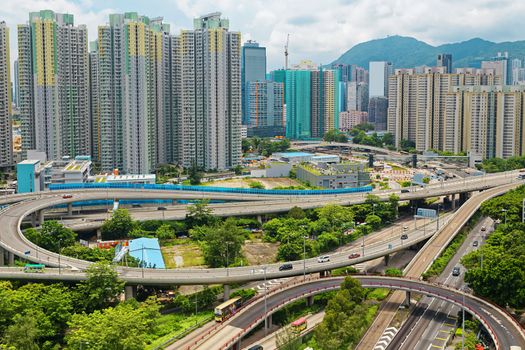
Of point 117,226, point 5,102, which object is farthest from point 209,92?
point 117,226

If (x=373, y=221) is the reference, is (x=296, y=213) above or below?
above

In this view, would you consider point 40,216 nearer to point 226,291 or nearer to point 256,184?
point 226,291

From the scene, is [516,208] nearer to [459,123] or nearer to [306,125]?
[459,123]

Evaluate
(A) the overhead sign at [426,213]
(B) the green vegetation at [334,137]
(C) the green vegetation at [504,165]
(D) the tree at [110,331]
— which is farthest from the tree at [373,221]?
(B) the green vegetation at [334,137]

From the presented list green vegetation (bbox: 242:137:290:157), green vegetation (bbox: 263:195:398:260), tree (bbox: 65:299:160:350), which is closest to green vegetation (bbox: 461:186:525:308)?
green vegetation (bbox: 263:195:398:260)

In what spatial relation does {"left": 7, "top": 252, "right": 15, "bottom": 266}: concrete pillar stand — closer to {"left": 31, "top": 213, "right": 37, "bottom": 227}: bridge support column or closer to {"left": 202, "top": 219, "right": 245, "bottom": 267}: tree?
{"left": 31, "top": 213, "right": 37, "bottom": 227}: bridge support column

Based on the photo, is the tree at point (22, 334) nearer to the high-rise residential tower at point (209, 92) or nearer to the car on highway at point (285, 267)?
the car on highway at point (285, 267)

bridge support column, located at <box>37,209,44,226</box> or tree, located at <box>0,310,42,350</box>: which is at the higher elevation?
bridge support column, located at <box>37,209,44,226</box>
